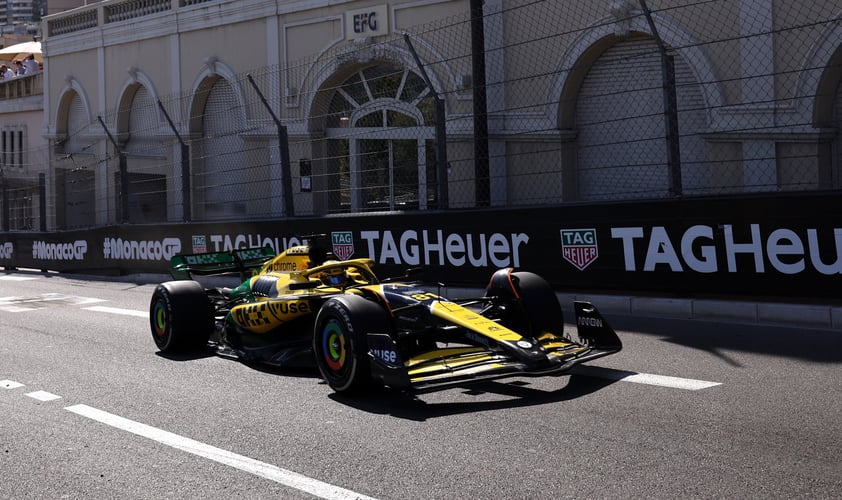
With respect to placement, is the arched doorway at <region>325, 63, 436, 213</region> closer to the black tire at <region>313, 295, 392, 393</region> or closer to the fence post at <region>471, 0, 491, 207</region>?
the fence post at <region>471, 0, 491, 207</region>

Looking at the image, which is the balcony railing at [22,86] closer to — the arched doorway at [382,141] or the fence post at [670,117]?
the arched doorway at [382,141]

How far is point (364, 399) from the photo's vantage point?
6.56m

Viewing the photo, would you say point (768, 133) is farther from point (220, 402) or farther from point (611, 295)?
point (220, 402)

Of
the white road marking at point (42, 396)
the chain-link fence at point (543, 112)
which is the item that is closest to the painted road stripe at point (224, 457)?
the white road marking at point (42, 396)

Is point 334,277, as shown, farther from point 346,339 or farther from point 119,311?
point 119,311

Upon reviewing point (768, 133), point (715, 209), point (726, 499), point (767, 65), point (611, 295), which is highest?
point (767, 65)

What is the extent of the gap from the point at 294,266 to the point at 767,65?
873 cm

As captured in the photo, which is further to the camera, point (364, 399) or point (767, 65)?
point (767, 65)

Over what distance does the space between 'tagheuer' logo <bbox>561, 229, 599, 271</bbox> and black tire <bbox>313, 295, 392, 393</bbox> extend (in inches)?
179

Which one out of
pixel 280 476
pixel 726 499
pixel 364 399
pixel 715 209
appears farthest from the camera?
pixel 715 209

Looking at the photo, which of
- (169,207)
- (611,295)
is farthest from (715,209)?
(169,207)

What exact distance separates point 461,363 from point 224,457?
169cm

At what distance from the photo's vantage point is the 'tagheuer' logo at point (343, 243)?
13398 mm

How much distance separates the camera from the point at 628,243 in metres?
10.2
